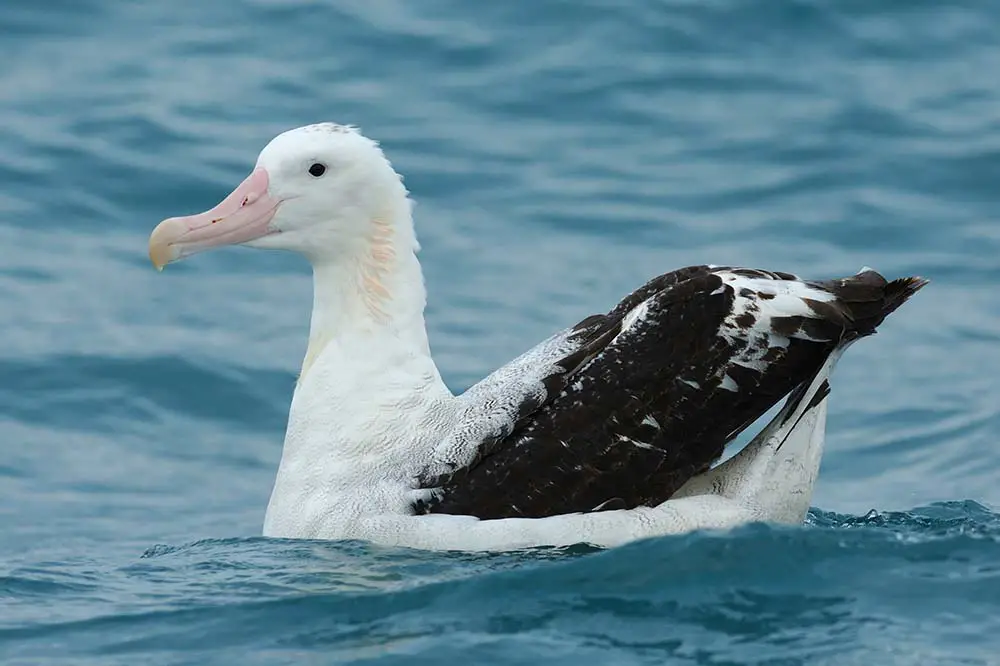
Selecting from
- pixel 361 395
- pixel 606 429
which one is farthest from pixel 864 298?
pixel 361 395

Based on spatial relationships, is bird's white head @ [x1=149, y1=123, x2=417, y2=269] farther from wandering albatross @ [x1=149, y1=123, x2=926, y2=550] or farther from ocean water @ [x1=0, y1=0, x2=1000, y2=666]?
ocean water @ [x1=0, y1=0, x2=1000, y2=666]

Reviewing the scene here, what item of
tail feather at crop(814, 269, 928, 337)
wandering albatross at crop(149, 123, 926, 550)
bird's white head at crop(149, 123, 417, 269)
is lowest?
wandering albatross at crop(149, 123, 926, 550)

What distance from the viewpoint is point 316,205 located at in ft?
27.2

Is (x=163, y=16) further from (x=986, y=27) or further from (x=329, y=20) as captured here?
(x=986, y=27)

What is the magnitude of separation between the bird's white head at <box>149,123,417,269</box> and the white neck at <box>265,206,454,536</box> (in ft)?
0.14

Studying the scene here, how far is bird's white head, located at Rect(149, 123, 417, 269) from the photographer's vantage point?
828 centimetres

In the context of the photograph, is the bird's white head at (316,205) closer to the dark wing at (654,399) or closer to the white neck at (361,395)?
the white neck at (361,395)

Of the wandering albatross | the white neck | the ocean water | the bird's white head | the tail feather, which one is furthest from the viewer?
the bird's white head

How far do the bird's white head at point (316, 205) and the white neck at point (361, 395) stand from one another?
4cm

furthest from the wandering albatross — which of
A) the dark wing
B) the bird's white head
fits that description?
the bird's white head

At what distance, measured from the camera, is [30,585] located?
772cm

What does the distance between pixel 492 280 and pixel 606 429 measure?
5.40 metres

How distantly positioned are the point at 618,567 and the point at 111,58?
9.83 m

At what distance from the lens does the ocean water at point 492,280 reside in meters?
6.83
